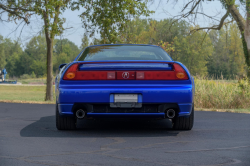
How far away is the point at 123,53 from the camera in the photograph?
236 inches

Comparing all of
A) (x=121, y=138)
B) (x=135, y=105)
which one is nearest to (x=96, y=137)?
(x=121, y=138)

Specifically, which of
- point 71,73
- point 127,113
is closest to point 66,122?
point 71,73

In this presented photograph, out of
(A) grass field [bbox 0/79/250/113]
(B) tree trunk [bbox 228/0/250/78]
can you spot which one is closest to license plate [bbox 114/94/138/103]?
(A) grass field [bbox 0/79/250/113]

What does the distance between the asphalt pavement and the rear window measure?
1.16m

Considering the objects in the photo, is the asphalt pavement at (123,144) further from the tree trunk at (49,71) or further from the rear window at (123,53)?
the tree trunk at (49,71)

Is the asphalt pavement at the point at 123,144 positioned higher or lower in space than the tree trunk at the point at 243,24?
lower

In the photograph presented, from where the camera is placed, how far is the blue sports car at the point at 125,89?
201 inches

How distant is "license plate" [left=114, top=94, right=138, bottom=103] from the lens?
5.11 metres

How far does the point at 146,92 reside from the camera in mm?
5109

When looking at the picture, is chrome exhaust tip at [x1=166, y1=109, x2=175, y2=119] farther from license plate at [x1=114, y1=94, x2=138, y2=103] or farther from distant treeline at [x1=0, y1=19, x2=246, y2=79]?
distant treeline at [x1=0, y1=19, x2=246, y2=79]

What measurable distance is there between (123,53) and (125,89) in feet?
3.46

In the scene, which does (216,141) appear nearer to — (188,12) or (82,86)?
(82,86)

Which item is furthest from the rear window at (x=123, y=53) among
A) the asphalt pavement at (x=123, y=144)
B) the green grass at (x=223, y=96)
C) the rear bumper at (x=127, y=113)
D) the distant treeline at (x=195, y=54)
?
the distant treeline at (x=195, y=54)

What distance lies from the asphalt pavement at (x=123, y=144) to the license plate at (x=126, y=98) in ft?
1.72
